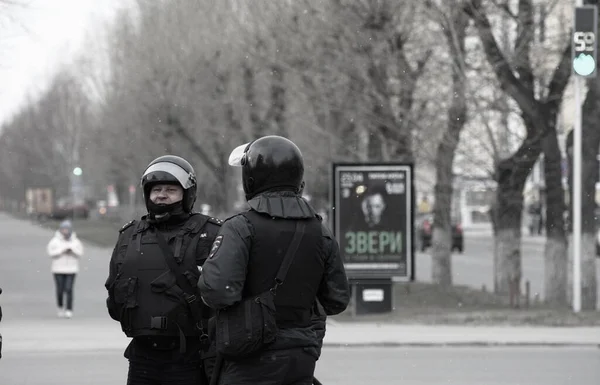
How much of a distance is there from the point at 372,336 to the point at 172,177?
9.48m

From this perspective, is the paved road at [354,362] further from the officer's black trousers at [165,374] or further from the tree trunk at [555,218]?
the tree trunk at [555,218]

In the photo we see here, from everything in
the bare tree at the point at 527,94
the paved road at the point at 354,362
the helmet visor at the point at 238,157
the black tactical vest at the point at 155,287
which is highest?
the bare tree at the point at 527,94

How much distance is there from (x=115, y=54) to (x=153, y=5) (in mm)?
6062

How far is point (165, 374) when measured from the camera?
552 cm

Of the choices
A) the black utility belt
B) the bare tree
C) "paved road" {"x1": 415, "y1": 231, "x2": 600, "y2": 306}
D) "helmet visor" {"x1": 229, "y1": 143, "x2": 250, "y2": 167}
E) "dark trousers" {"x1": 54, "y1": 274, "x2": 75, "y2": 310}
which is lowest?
"paved road" {"x1": 415, "y1": 231, "x2": 600, "y2": 306}

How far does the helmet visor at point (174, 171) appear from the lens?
5.67 meters

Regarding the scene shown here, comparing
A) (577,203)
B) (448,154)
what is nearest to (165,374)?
(577,203)

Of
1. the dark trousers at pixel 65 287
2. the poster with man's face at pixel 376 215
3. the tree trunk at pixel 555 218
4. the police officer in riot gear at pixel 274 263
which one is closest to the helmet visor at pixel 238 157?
the police officer in riot gear at pixel 274 263

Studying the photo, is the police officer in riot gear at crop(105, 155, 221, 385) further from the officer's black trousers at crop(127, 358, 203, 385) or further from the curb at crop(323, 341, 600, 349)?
the curb at crop(323, 341, 600, 349)

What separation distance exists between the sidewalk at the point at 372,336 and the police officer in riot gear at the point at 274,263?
29.9 feet

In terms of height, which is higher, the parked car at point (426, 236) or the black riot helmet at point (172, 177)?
the black riot helmet at point (172, 177)

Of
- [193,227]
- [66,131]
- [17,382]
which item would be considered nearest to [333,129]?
[17,382]

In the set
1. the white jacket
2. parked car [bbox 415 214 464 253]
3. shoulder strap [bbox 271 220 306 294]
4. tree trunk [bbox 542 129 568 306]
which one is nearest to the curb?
tree trunk [bbox 542 129 568 306]

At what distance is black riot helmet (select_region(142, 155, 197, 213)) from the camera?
18.5 ft
